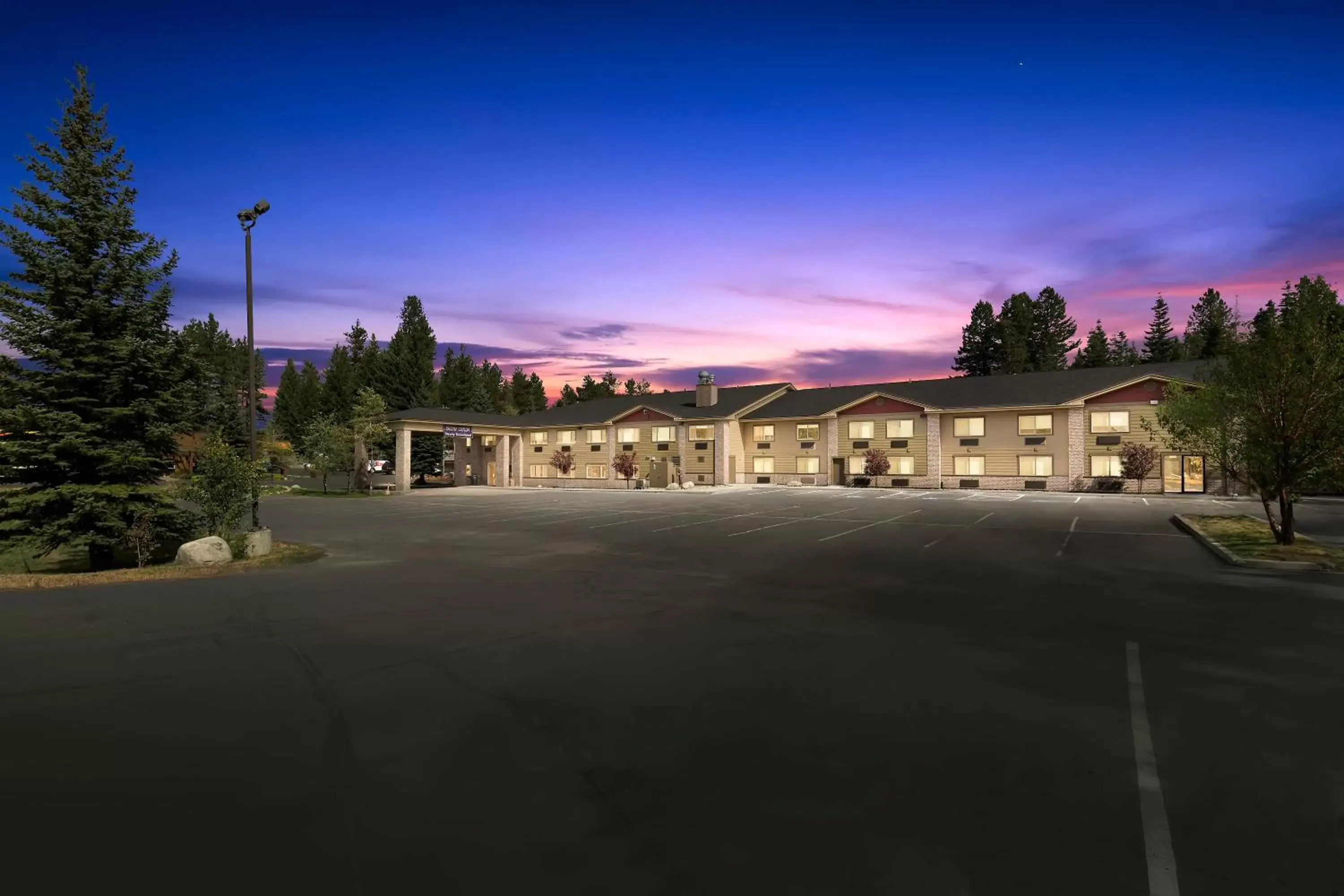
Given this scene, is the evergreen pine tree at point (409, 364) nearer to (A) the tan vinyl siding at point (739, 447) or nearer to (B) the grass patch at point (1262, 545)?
(A) the tan vinyl siding at point (739, 447)

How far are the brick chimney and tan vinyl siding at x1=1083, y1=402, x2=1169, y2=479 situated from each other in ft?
96.2

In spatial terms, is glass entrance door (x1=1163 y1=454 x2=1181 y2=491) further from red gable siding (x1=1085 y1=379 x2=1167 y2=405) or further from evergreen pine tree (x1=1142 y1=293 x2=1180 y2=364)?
evergreen pine tree (x1=1142 y1=293 x2=1180 y2=364)

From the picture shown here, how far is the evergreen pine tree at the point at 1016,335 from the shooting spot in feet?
296

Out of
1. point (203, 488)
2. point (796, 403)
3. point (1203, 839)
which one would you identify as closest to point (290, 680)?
point (1203, 839)

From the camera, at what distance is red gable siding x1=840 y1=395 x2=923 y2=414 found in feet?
167

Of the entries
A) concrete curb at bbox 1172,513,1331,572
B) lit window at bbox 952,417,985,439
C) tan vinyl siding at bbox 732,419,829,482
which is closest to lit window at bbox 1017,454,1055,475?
lit window at bbox 952,417,985,439

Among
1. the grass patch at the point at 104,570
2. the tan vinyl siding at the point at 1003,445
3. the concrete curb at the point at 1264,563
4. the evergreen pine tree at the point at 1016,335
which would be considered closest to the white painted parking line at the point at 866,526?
the concrete curb at the point at 1264,563

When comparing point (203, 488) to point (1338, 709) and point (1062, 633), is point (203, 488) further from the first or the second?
point (1338, 709)

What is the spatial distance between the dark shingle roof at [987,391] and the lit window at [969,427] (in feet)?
3.36

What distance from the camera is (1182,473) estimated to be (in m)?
41.2

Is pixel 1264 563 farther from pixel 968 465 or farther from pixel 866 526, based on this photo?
pixel 968 465

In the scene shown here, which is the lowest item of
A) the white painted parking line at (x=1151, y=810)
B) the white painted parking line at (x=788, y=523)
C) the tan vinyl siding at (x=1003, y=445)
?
the white painted parking line at (x=1151, y=810)

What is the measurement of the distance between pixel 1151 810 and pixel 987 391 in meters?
51.7

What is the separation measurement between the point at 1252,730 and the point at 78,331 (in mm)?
21907
